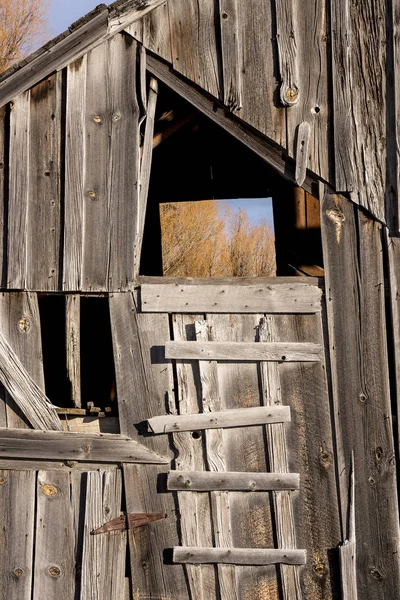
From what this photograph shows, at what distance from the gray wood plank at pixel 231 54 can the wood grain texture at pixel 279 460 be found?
A: 164cm

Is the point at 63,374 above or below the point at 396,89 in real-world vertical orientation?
below

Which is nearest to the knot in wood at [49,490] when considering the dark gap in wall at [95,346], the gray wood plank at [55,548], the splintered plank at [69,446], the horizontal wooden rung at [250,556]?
the gray wood plank at [55,548]

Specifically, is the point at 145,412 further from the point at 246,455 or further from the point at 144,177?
the point at 144,177

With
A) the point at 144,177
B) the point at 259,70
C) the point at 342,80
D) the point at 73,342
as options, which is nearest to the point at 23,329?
the point at 73,342

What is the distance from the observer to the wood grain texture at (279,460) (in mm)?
5453

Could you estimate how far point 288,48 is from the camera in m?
5.57

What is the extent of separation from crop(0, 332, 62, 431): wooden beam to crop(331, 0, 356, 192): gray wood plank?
2798 millimetres

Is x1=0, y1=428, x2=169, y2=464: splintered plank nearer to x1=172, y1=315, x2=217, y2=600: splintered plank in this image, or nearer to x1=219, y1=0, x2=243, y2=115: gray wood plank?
x1=172, y1=315, x2=217, y2=600: splintered plank

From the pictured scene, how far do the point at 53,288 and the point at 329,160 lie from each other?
7.38 ft

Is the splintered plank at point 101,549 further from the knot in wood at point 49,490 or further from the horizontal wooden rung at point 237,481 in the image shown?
the horizontal wooden rung at point 237,481

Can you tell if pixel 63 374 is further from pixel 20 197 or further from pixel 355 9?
pixel 355 9

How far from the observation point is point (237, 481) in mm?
5461

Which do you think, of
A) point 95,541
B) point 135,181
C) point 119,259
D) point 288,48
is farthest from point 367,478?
point 288,48

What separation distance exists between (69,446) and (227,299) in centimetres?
160
